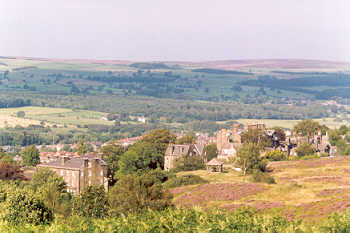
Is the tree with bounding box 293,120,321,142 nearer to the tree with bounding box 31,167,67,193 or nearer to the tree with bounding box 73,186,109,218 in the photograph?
the tree with bounding box 31,167,67,193

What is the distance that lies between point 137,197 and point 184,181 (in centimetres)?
2703

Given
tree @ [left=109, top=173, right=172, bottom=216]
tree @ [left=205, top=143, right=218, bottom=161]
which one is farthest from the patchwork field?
tree @ [left=205, top=143, right=218, bottom=161]

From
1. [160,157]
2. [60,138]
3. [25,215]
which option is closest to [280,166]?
[160,157]

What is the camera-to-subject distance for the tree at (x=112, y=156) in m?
82.0

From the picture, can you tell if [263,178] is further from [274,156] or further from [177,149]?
[274,156]

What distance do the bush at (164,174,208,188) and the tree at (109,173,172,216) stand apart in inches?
902

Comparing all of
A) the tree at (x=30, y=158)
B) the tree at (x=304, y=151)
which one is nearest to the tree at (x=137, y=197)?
the tree at (x=304, y=151)

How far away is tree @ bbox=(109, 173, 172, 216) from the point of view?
42562 millimetres

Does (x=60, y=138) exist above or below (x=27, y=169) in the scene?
below

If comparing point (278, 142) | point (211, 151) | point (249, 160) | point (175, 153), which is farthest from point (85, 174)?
point (278, 142)

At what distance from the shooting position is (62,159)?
259ft

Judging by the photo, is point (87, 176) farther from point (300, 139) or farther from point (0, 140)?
point (0, 140)

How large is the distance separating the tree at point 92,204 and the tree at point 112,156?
32.6m

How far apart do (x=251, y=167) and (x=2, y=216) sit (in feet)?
154
